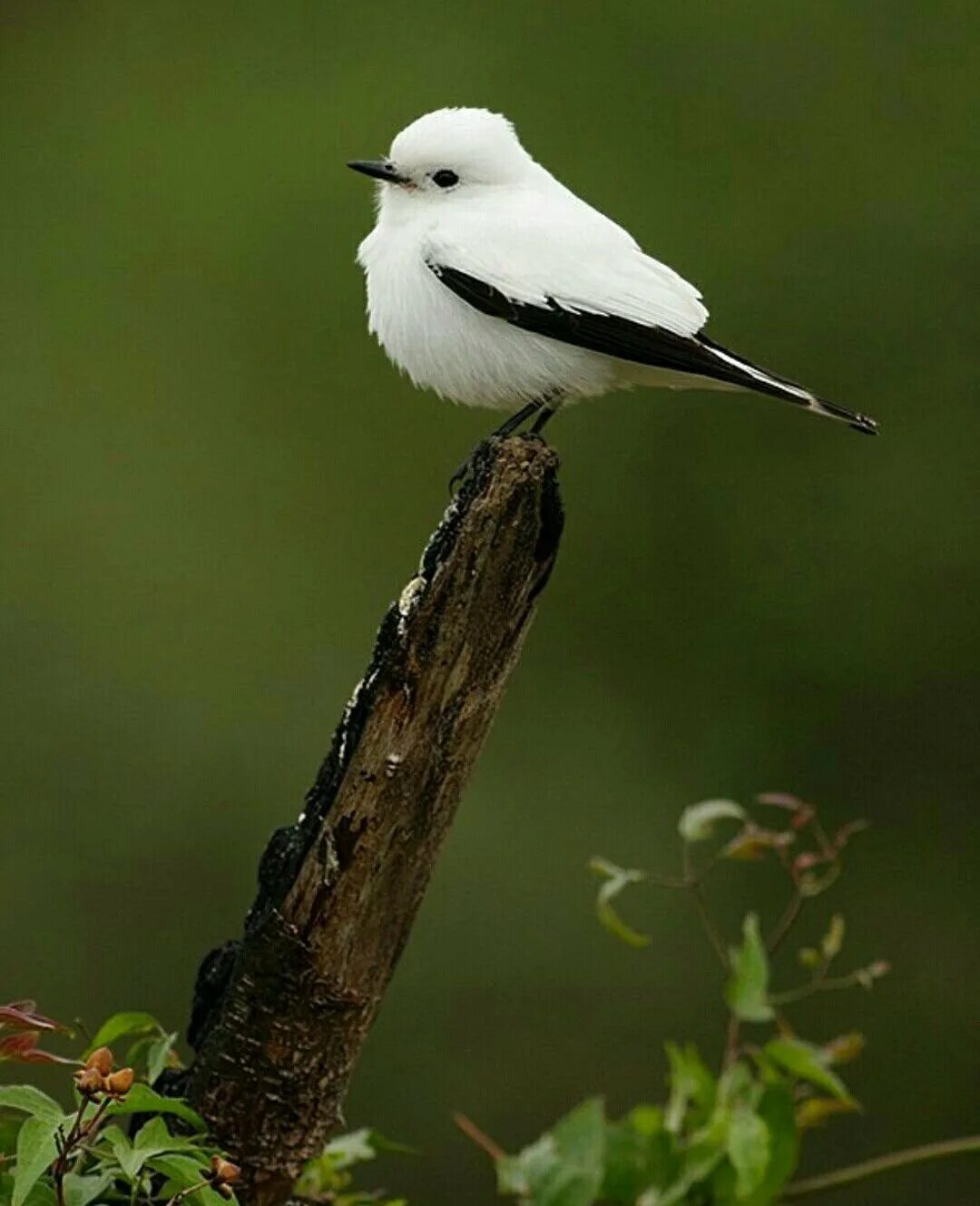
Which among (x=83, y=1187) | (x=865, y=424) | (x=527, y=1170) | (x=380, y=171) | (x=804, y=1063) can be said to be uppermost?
(x=380, y=171)

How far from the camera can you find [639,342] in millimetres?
3691

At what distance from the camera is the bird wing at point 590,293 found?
3684mm

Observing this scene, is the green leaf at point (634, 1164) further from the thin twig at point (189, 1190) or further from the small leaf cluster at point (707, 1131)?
the thin twig at point (189, 1190)

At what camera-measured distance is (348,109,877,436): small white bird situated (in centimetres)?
371

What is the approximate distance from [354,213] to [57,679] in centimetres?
215

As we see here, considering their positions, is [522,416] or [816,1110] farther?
[522,416]

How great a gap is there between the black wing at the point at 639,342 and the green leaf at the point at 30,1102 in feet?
6.13

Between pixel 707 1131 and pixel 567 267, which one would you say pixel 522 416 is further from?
pixel 707 1131

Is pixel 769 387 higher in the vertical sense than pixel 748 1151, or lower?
higher

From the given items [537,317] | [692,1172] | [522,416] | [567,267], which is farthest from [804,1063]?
[567,267]

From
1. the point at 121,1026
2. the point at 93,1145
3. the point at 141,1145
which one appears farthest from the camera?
the point at 121,1026

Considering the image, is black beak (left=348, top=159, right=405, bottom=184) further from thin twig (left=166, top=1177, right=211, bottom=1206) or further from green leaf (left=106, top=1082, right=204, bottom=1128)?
thin twig (left=166, top=1177, right=211, bottom=1206)

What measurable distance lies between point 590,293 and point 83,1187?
195cm

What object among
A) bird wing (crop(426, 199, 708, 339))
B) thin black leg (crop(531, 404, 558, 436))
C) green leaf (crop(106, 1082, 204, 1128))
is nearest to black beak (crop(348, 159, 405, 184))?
bird wing (crop(426, 199, 708, 339))
